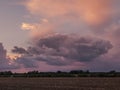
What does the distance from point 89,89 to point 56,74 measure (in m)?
97.3

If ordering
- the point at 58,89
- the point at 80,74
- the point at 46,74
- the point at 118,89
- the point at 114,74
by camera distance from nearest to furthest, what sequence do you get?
the point at 118,89 → the point at 58,89 → the point at 114,74 → the point at 80,74 → the point at 46,74

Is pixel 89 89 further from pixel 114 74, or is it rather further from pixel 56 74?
pixel 56 74

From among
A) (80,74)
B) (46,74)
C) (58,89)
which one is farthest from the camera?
(46,74)

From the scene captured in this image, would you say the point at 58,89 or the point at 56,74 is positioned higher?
the point at 56,74

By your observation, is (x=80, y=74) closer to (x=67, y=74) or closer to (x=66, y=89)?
(x=67, y=74)

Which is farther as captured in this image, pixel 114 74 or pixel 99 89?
pixel 114 74

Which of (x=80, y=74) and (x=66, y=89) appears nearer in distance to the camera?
(x=66, y=89)

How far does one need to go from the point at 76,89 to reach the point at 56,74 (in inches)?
3792

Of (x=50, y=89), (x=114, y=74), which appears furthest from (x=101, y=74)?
(x=50, y=89)

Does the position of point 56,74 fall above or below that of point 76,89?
above

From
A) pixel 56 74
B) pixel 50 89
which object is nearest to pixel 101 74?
pixel 56 74

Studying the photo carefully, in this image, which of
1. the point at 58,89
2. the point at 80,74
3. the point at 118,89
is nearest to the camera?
the point at 118,89

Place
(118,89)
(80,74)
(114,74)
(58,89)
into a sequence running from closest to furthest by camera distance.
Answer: (118,89)
(58,89)
(114,74)
(80,74)

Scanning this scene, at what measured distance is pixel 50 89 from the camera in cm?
5216
